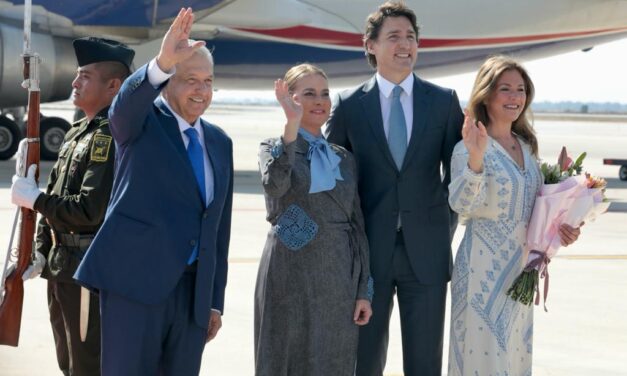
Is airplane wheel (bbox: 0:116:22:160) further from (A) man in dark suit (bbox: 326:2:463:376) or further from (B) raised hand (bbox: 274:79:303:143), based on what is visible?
(B) raised hand (bbox: 274:79:303:143)

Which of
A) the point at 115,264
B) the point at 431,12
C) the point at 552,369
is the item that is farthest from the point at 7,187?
the point at 115,264

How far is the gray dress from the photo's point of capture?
421cm

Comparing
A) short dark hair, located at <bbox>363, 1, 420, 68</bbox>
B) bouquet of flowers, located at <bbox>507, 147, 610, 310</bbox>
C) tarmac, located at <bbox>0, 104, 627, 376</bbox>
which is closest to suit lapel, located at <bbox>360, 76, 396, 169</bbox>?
short dark hair, located at <bbox>363, 1, 420, 68</bbox>

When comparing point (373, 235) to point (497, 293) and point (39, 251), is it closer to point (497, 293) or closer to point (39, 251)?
point (497, 293)

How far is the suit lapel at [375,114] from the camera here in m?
4.62

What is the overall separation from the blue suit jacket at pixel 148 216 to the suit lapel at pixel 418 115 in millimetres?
1200

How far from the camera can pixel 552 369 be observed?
19.0 feet

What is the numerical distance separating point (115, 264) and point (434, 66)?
17.0 m

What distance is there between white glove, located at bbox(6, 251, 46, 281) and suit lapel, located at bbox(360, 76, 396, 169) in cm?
156

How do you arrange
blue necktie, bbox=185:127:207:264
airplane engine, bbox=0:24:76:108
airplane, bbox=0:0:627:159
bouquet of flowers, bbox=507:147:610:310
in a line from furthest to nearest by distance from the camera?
1. airplane, bbox=0:0:627:159
2. airplane engine, bbox=0:24:76:108
3. bouquet of flowers, bbox=507:147:610:310
4. blue necktie, bbox=185:127:207:264

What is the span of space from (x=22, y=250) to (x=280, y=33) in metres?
14.5

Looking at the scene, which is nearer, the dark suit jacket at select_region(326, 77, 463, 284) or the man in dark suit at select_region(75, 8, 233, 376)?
the man in dark suit at select_region(75, 8, 233, 376)

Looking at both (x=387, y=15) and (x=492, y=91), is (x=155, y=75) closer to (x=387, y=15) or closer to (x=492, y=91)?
(x=387, y=15)

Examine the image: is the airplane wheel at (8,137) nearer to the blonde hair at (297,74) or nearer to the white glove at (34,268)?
the white glove at (34,268)
